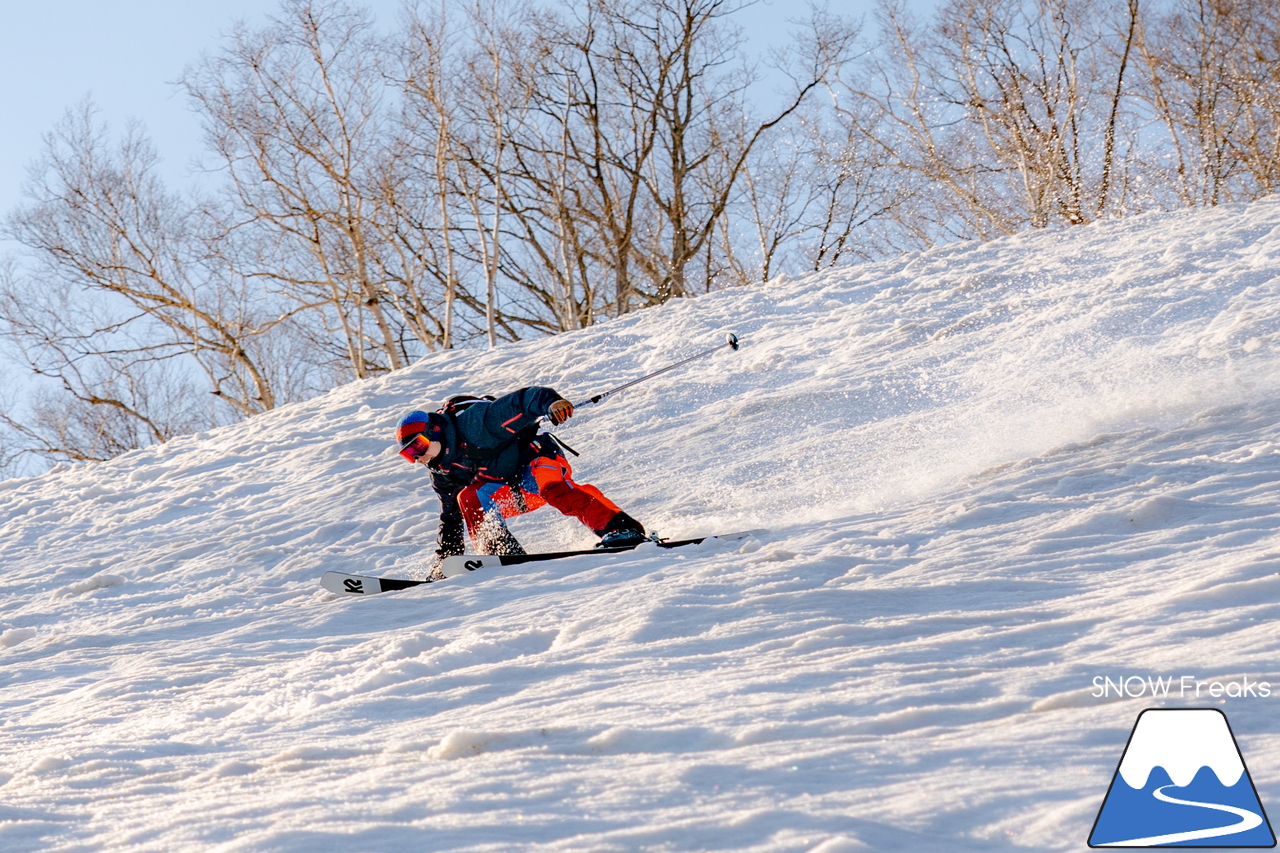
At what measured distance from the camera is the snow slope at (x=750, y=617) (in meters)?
2.18

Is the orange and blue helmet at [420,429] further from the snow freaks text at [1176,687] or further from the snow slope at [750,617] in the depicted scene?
the snow freaks text at [1176,687]

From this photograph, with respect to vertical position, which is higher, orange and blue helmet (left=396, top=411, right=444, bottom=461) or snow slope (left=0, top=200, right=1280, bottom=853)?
orange and blue helmet (left=396, top=411, right=444, bottom=461)

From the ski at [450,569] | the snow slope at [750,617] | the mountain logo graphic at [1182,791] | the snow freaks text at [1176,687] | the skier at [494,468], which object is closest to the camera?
the mountain logo graphic at [1182,791]

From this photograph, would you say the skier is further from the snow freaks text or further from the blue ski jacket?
the snow freaks text

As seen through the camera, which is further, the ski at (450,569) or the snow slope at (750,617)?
the ski at (450,569)

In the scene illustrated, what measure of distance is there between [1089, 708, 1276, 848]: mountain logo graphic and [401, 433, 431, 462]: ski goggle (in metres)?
4.14

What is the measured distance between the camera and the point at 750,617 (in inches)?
141

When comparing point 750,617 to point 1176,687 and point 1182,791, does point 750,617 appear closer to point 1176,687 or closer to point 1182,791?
point 1176,687

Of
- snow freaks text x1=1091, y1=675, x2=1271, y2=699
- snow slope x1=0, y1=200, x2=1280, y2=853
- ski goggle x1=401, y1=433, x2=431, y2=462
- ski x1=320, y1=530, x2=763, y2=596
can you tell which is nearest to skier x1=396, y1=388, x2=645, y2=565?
ski goggle x1=401, y1=433, x2=431, y2=462

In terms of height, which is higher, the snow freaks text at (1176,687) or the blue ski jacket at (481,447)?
the blue ski jacket at (481,447)

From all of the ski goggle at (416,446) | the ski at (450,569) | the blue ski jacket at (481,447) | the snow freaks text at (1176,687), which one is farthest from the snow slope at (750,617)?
the ski goggle at (416,446)

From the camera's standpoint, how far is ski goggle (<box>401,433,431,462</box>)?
18.5ft

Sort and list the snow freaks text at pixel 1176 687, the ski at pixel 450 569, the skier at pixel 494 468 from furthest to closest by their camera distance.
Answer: the skier at pixel 494 468 < the ski at pixel 450 569 < the snow freaks text at pixel 1176 687

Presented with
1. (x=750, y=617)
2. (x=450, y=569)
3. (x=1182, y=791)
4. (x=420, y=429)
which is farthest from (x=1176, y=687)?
(x=420, y=429)
